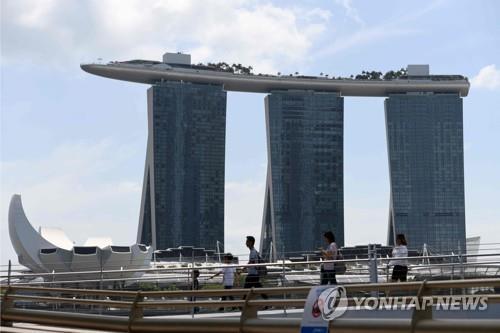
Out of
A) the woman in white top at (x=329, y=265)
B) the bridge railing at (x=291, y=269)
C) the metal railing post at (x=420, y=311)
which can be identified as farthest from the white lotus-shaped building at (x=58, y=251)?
the metal railing post at (x=420, y=311)

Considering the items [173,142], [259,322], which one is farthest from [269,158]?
[259,322]

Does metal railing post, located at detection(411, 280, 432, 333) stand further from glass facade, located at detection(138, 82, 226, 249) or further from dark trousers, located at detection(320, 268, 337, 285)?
glass facade, located at detection(138, 82, 226, 249)

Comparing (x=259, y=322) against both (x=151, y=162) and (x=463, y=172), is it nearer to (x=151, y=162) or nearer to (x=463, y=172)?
(x=151, y=162)

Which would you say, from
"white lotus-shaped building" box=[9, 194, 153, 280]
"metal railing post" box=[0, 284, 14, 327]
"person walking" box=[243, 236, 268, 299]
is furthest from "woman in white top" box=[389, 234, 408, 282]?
"white lotus-shaped building" box=[9, 194, 153, 280]

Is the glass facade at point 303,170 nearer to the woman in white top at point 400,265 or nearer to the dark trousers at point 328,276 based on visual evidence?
the dark trousers at point 328,276

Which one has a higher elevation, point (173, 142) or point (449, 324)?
point (173, 142)

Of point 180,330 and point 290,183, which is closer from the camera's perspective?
point 180,330

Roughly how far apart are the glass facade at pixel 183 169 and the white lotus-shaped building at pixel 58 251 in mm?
31695

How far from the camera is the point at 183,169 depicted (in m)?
136

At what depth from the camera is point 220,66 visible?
5527 inches

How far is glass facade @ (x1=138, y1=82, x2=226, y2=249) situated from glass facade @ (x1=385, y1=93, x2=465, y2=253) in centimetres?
2794

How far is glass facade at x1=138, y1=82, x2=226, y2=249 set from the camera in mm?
133000

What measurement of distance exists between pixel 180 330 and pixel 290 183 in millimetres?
127333

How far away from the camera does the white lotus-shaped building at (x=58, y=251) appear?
82.9 meters
